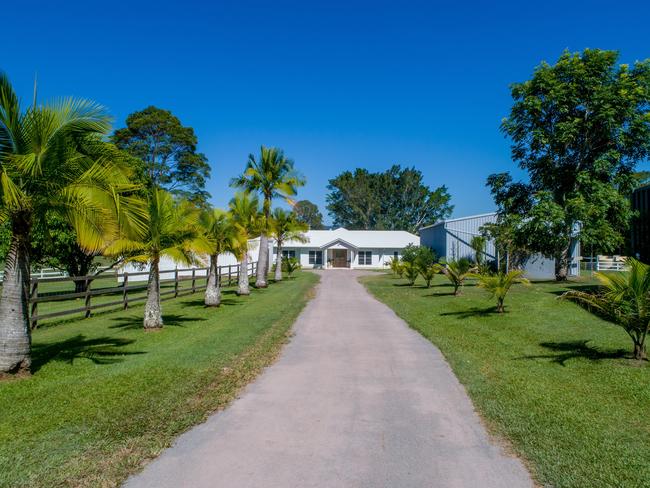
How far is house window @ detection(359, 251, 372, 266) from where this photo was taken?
5122 centimetres

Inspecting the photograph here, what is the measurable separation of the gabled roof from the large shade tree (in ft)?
85.9

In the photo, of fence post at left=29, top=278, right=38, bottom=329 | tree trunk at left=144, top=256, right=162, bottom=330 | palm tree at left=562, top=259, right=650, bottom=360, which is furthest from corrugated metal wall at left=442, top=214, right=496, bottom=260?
fence post at left=29, top=278, right=38, bottom=329

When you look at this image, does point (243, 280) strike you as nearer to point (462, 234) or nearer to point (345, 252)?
point (462, 234)

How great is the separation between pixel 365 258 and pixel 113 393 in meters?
45.8

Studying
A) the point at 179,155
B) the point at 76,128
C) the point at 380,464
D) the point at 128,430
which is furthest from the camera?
the point at 179,155

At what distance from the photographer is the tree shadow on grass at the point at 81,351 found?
328 inches

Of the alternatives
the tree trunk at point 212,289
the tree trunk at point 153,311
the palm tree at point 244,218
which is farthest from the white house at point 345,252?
the tree trunk at point 153,311

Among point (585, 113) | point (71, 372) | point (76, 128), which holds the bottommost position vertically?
point (71, 372)

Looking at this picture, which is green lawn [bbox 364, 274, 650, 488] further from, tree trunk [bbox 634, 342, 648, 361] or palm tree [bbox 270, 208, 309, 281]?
palm tree [bbox 270, 208, 309, 281]

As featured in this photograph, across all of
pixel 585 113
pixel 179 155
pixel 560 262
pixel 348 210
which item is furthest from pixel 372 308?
pixel 348 210

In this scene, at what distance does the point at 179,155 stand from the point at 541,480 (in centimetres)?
4313

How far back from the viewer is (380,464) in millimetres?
4137

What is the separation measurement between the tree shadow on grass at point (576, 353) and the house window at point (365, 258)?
136 feet

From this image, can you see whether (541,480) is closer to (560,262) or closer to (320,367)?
(320,367)
